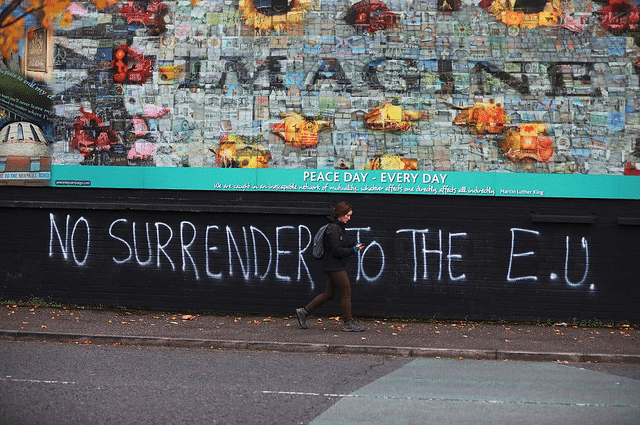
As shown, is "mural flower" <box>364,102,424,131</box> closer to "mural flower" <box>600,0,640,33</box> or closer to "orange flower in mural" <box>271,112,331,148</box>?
"orange flower in mural" <box>271,112,331,148</box>

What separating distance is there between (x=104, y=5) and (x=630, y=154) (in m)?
8.78

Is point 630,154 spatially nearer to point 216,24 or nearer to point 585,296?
point 585,296

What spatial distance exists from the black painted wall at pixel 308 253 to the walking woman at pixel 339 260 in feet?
4.34

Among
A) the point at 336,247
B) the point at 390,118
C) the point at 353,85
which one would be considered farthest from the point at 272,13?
the point at 336,247

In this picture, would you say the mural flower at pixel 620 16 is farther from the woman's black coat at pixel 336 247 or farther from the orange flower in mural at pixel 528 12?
the woman's black coat at pixel 336 247

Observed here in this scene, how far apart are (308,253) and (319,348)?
2.80m

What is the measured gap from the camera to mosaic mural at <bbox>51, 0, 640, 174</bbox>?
40.5 ft

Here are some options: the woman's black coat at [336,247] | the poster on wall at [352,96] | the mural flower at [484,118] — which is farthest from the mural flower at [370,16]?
the woman's black coat at [336,247]

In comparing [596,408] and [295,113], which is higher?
[295,113]

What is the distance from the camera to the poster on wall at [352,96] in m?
Result: 12.3

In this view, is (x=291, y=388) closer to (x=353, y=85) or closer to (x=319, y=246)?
(x=319, y=246)

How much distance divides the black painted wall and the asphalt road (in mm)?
2791

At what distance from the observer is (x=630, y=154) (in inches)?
482

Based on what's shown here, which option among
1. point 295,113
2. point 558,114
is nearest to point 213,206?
point 295,113
